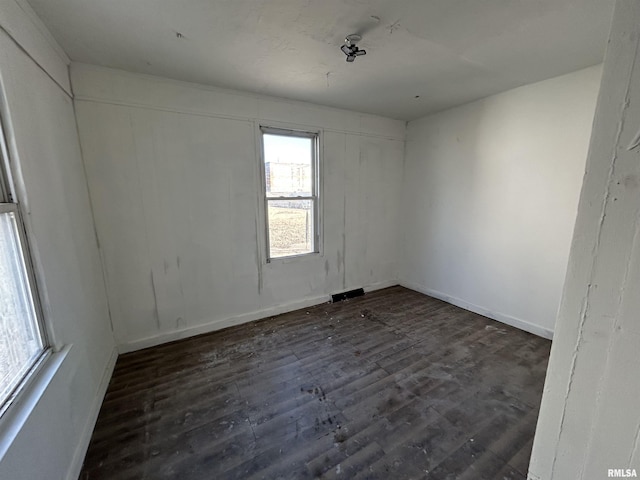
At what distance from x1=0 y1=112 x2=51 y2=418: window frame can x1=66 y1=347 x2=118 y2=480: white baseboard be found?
1.96 feet

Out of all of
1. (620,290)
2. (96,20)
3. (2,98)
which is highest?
(96,20)

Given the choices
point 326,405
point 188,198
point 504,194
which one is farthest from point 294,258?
point 504,194

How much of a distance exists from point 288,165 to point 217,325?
2070mm

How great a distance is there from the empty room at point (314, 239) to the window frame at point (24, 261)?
10mm

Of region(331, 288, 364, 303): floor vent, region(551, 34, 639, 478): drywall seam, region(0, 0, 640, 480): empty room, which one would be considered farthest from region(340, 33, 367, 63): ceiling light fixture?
region(331, 288, 364, 303): floor vent

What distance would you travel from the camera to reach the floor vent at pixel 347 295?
3.80 metres

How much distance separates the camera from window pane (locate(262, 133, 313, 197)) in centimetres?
313

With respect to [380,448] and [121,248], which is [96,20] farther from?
[380,448]

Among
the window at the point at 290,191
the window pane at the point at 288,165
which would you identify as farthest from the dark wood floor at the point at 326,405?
the window pane at the point at 288,165

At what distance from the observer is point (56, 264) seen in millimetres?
1537

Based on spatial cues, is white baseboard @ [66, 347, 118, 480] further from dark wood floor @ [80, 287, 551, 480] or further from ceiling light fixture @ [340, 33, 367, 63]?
ceiling light fixture @ [340, 33, 367, 63]

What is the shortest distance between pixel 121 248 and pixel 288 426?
2.15 meters

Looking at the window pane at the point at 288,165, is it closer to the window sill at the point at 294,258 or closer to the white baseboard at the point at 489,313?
the window sill at the point at 294,258

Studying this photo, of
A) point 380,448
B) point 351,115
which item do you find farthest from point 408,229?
→ point 380,448
